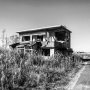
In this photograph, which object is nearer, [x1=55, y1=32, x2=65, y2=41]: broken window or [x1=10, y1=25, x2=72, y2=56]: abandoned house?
[x1=10, y1=25, x2=72, y2=56]: abandoned house

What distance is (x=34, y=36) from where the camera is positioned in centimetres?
2417

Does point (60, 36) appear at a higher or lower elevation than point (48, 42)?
higher

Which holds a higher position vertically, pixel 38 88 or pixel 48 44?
pixel 48 44

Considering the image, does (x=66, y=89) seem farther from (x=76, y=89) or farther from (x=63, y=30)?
(x=63, y=30)

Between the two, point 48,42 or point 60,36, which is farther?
point 60,36

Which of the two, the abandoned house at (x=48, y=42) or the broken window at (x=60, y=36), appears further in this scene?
the broken window at (x=60, y=36)

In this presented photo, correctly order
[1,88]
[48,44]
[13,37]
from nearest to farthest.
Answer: [1,88] < [48,44] < [13,37]

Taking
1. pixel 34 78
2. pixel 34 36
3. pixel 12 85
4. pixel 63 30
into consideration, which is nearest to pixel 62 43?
pixel 63 30

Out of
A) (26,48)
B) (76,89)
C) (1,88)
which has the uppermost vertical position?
(26,48)

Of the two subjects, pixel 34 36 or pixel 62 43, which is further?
pixel 34 36

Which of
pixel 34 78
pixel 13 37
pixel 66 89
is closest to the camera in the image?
pixel 66 89

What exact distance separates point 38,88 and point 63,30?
55.9ft

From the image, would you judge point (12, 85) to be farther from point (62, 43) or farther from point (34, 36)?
point (34, 36)

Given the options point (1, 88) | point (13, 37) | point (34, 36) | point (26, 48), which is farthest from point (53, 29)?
point (13, 37)
